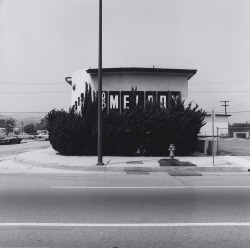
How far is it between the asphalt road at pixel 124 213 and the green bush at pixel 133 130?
7.51 meters

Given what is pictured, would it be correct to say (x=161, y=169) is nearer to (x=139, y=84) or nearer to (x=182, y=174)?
(x=182, y=174)

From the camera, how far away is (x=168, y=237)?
4.93m

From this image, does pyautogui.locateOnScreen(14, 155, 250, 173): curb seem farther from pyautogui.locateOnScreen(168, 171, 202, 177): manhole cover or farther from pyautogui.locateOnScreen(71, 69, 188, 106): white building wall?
pyautogui.locateOnScreen(71, 69, 188, 106): white building wall

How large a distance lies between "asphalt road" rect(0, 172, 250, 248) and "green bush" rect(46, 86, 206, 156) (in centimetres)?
751

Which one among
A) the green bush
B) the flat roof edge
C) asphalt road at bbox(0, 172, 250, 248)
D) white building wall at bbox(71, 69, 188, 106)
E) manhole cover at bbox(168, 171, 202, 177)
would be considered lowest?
asphalt road at bbox(0, 172, 250, 248)

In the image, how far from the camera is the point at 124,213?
630 centimetres

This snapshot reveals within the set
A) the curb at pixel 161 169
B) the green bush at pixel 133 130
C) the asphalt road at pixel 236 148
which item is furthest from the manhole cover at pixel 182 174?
the asphalt road at pixel 236 148

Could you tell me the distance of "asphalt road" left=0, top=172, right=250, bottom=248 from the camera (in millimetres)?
4844

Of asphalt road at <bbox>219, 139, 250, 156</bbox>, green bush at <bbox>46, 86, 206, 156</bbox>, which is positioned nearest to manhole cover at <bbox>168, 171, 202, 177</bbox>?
green bush at <bbox>46, 86, 206, 156</bbox>

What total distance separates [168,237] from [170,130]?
13.1 m

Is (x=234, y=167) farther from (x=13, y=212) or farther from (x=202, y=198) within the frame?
(x=13, y=212)

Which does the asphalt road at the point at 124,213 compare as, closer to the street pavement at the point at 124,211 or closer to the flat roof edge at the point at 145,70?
the street pavement at the point at 124,211

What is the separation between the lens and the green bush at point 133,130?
17.8 metres

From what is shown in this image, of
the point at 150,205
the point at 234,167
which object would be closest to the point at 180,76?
the point at 234,167
